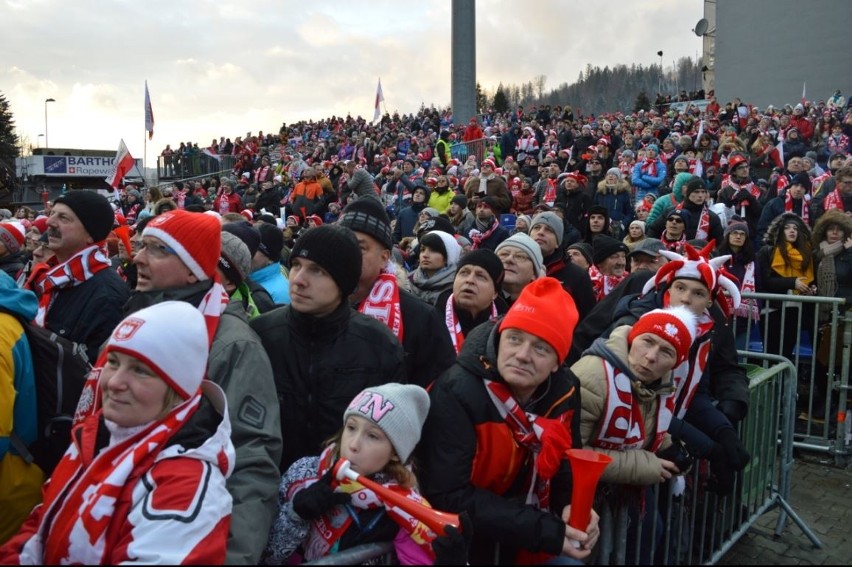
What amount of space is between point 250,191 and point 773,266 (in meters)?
17.2

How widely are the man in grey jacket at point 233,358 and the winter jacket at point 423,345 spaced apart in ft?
3.44

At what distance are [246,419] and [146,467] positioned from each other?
50 cm

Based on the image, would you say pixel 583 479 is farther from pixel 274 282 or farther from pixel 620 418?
pixel 274 282

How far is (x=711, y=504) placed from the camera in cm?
445

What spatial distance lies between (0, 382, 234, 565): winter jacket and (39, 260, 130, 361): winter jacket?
68.8 inches

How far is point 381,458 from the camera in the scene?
2680 millimetres

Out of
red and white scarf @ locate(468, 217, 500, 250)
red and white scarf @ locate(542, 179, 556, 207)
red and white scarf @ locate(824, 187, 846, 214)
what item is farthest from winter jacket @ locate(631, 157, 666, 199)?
red and white scarf @ locate(468, 217, 500, 250)

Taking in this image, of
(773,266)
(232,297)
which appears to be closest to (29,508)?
(232,297)

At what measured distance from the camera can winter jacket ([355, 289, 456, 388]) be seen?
148 inches

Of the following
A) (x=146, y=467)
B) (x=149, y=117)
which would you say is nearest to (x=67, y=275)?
(x=146, y=467)

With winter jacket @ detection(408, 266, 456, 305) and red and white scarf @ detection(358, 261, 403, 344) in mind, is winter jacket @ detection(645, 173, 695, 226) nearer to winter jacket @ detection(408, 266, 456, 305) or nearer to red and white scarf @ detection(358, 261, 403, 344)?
winter jacket @ detection(408, 266, 456, 305)

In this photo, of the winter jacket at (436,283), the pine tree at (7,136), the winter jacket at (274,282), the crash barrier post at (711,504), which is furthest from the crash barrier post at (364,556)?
the pine tree at (7,136)

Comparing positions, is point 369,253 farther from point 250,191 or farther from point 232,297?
point 250,191

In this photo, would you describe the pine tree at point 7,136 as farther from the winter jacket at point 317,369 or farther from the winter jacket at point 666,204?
the winter jacket at point 317,369
